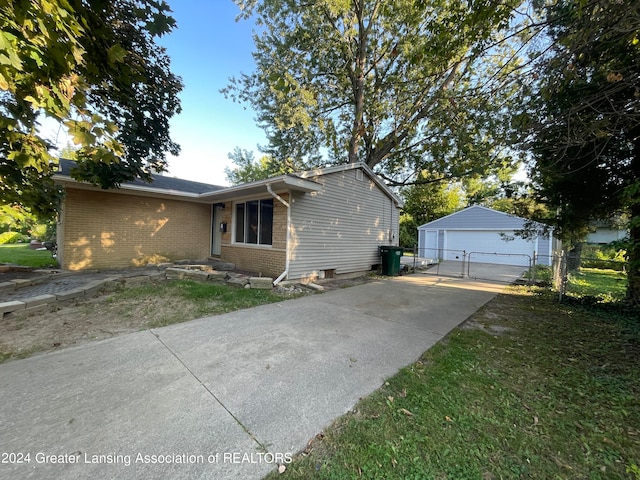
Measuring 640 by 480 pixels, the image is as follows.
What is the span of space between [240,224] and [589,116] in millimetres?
9205

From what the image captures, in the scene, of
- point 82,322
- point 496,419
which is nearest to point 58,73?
point 82,322

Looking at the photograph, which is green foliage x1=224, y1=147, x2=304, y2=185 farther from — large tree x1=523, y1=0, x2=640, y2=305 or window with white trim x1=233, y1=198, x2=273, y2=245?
large tree x1=523, y1=0, x2=640, y2=305

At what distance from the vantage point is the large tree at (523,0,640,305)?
11.2 feet

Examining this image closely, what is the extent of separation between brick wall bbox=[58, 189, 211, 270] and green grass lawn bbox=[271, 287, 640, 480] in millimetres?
9388

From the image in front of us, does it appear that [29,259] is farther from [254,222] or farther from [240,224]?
[254,222]

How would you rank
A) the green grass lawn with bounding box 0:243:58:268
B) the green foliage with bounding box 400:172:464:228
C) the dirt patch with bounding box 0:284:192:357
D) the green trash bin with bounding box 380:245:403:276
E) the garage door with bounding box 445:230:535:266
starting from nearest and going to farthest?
the dirt patch with bounding box 0:284:192:357 < the green grass lawn with bounding box 0:243:58:268 < the green trash bin with bounding box 380:245:403:276 < the garage door with bounding box 445:230:535:266 < the green foliage with bounding box 400:172:464:228

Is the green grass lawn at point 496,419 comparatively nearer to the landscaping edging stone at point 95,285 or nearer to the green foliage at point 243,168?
the landscaping edging stone at point 95,285

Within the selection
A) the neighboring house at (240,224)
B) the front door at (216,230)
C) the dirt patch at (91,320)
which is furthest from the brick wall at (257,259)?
the dirt patch at (91,320)

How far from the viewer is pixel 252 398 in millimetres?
2537

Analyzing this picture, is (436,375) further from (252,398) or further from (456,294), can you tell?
(456,294)

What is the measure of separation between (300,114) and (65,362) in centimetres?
1084

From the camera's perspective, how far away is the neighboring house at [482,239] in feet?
54.1

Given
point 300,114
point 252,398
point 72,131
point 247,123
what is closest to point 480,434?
point 252,398

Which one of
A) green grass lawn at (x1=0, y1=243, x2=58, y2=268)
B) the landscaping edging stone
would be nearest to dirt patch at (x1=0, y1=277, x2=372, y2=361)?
the landscaping edging stone
